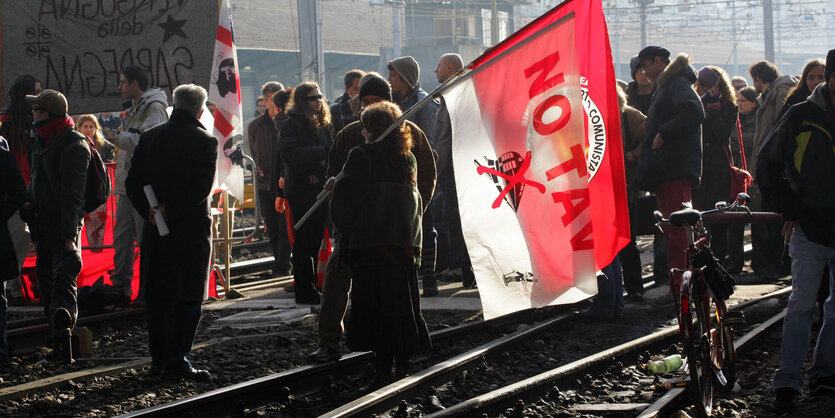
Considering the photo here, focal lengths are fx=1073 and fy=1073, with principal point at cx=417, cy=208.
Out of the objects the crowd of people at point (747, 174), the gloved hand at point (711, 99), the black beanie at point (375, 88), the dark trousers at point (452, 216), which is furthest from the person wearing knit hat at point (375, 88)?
the gloved hand at point (711, 99)

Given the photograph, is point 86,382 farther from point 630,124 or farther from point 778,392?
point 630,124

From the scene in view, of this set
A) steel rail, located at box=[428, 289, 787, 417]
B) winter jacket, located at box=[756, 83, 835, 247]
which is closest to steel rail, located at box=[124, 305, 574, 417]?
steel rail, located at box=[428, 289, 787, 417]

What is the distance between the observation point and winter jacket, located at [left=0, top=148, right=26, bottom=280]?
754 cm

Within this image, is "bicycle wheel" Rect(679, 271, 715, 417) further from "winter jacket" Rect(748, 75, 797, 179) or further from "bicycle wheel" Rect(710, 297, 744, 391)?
"winter jacket" Rect(748, 75, 797, 179)

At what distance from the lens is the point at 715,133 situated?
1128 centimetres

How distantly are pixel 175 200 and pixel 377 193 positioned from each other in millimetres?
1372

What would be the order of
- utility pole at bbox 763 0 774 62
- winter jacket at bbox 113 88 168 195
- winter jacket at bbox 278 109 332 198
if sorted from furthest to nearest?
utility pole at bbox 763 0 774 62, winter jacket at bbox 278 109 332 198, winter jacket at bbox 113 88 168 195

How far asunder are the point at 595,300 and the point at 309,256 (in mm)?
2642

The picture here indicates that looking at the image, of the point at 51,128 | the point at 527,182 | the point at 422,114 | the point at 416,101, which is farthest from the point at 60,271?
the point at 422,114

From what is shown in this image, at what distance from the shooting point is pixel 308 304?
9.98 meters

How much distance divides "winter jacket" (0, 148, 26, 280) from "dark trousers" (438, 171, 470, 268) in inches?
173

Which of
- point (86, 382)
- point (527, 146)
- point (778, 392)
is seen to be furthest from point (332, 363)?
point (778, 392)

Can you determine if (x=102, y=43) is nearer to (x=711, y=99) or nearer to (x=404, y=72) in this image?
(x=404, y=72)

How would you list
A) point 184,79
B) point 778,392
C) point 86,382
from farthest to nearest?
point 184,79, point 86,382, point 778,392
